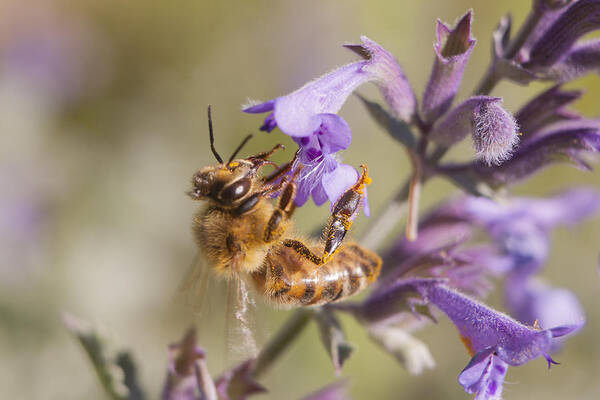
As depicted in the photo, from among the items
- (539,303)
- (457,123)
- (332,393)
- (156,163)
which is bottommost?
(156,163)

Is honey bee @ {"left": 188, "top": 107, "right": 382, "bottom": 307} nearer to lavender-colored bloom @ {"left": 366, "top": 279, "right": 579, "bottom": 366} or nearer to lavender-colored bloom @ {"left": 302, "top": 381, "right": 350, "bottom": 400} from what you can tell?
lavender-colored bloom @ {"left": 366, "top": 279, "right": 579, "bottom": 366}

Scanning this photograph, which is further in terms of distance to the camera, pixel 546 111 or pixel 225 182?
pixel 546 111

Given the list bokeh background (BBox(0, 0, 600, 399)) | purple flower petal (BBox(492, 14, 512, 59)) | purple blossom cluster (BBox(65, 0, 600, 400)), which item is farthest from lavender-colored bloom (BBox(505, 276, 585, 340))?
bokeh background (BBox(0, 0, 600, 399))

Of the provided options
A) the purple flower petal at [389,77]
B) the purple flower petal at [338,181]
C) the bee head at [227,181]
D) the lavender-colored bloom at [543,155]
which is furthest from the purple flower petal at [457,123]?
the bee head at [227,181]

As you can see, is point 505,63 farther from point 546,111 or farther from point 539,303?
point 539,303

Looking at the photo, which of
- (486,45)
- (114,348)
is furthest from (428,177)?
(486,45)

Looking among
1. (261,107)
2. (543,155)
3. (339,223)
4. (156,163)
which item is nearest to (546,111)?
(543,155)

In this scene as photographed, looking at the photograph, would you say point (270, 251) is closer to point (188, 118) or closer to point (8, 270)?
point (8, 270)
